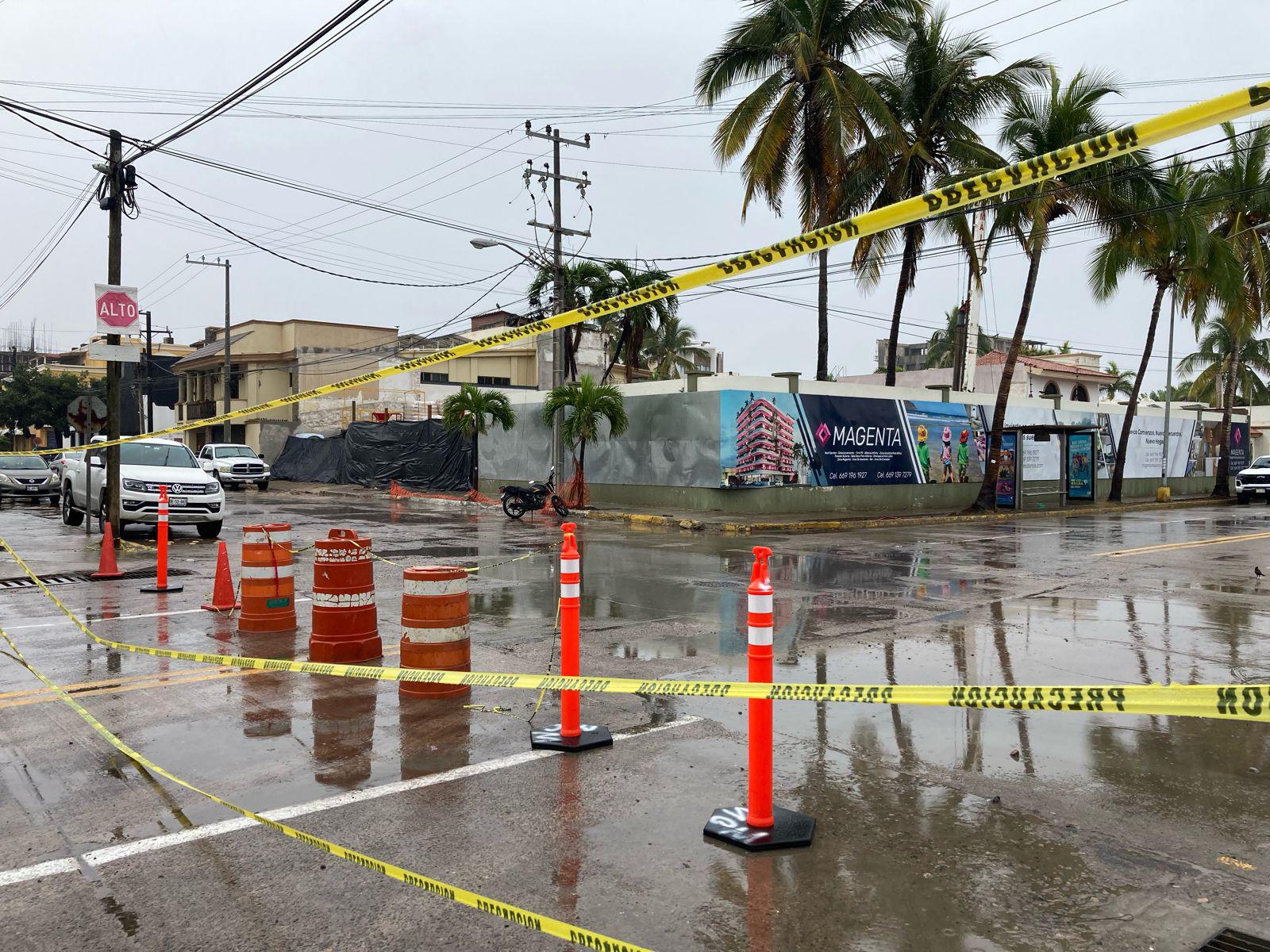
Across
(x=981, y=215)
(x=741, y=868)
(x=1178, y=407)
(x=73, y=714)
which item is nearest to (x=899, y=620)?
(x=741, y=868)

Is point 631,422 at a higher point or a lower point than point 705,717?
Answer: higher

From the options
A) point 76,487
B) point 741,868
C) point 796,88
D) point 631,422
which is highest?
point 796,88

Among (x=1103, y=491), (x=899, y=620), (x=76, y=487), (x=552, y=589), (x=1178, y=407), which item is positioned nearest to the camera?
(x=899, y=620)

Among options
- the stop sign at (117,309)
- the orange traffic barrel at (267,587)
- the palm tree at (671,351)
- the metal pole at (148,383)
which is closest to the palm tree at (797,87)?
the stop sign at (117,309)

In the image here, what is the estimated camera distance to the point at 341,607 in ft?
24.4

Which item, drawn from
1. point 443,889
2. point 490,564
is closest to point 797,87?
point 490,564

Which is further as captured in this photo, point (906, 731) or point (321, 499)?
point (321, 499)

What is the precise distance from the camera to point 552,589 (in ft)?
38.8

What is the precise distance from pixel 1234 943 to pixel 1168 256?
112 ft

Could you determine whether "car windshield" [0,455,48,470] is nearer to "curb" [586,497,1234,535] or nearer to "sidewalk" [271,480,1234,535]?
"sidewalk" [271,480,1234,535]

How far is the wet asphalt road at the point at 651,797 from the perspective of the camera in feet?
11.7

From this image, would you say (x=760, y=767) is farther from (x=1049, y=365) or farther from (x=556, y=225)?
(x=1049, y=365)

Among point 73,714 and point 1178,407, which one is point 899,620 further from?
point 1178,407

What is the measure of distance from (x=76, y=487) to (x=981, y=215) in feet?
88.3
